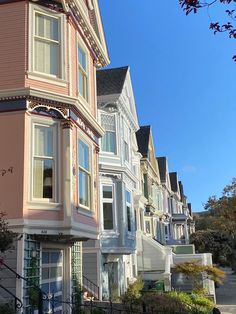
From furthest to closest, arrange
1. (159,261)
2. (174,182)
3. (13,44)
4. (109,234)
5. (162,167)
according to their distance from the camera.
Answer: (174,182), (162,167), (159,261), (109,234), (13,44)

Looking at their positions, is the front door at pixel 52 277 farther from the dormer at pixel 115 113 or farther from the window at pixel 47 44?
the dormer at pixel 115 113

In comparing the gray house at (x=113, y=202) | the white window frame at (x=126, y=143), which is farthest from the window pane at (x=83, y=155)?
the white window frame at (x=126, y=143)

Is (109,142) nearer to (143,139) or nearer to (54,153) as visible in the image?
(54,153)

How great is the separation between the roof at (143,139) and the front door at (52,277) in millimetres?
25145

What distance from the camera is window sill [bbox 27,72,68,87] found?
13.0 meters

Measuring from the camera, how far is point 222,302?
28.4 m

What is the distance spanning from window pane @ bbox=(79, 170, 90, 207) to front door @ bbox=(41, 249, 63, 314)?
69.0 inches

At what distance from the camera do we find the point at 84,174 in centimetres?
1499

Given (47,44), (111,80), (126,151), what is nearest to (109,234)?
(126,151)

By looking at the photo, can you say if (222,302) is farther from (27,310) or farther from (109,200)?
(27,310)

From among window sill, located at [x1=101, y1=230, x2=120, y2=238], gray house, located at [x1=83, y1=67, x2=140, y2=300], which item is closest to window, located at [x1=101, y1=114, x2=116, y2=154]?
gray house, located at [x1=83, y1=67, x2=140, y2=300]

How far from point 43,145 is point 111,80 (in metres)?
14.2

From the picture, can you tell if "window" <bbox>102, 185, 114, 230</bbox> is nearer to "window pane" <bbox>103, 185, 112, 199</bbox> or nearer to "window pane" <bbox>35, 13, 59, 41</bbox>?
"window pane" <bbox>103, 185, 112, 199</bbox>

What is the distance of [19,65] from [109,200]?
435 inches
